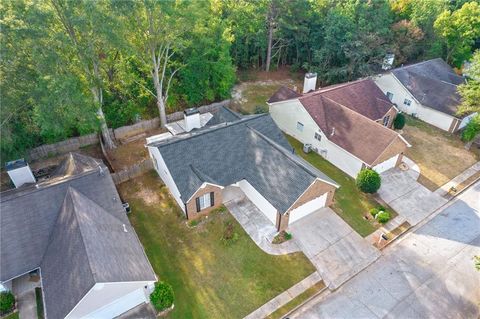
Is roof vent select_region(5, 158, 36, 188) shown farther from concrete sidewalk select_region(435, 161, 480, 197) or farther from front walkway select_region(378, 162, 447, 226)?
concrete sidewalk select_region(435, 161, 480, 197)

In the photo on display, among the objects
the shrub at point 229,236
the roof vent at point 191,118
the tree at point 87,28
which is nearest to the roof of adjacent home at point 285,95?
the roof vent at point 191,118

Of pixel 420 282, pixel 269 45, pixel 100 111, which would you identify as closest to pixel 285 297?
pixel 420 282

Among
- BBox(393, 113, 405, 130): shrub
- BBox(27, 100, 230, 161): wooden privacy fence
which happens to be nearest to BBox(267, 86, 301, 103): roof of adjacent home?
BBox(27, 100, 230, 161): wooden privacy fence

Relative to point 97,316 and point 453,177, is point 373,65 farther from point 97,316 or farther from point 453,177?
point 97,316

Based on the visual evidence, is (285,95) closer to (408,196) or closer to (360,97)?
(360,97)

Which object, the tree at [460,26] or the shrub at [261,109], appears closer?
the shrub at [261,109]

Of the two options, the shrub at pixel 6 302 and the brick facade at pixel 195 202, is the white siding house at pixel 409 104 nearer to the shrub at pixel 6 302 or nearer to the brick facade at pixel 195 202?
the brick facade at pixel 195 202
